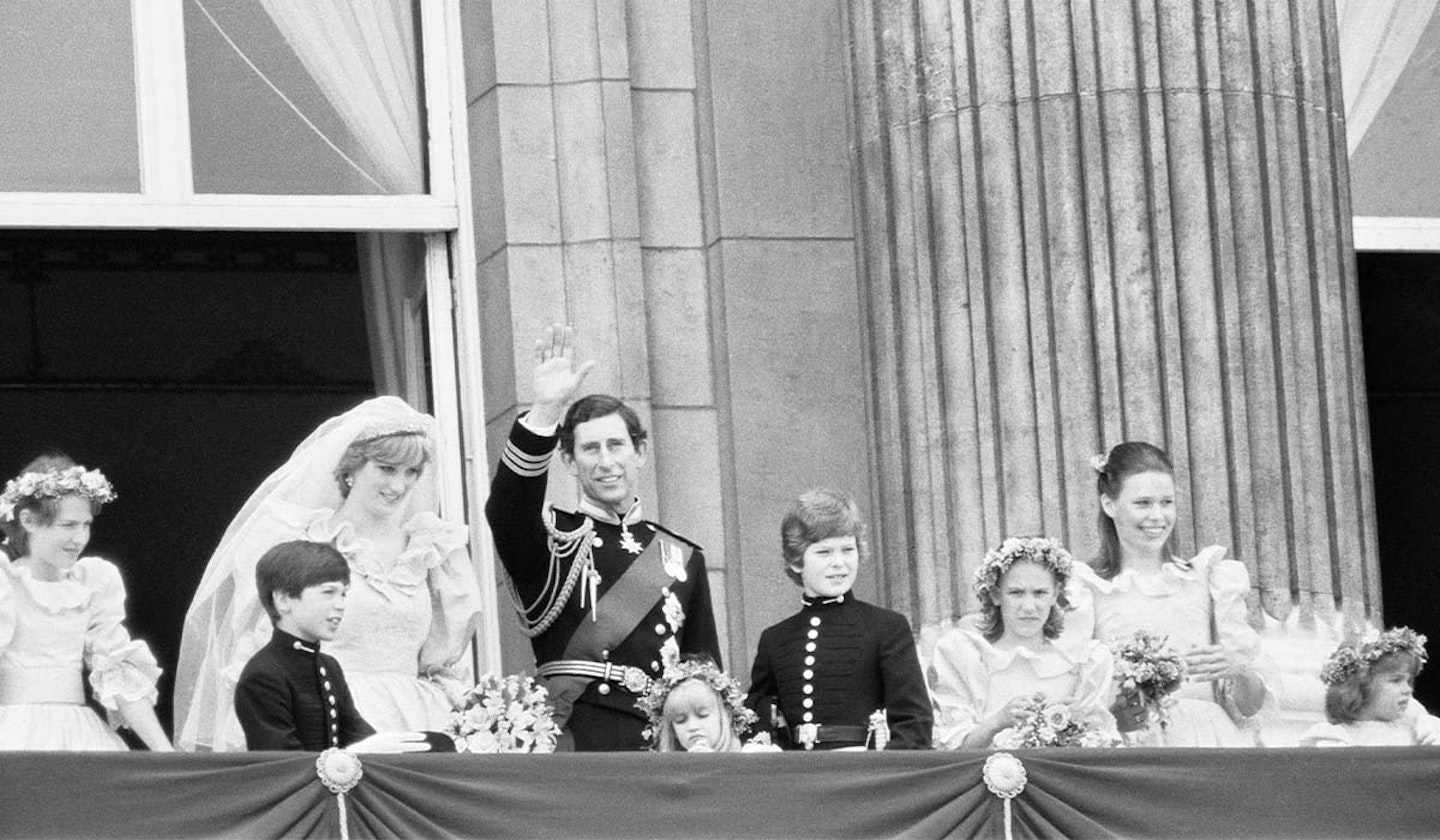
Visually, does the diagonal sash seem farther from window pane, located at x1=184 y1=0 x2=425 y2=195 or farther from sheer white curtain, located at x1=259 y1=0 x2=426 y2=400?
window pane, located at x1=184 y1=0 x2=425 y2=195

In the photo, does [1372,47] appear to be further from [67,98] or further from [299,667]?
[299,667]

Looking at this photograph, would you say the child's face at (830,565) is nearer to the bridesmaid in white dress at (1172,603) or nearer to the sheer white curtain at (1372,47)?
the bridesmaid in white dress at (1172,603)

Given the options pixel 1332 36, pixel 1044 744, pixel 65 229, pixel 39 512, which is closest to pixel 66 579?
pixel 39 512

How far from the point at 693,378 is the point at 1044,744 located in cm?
283

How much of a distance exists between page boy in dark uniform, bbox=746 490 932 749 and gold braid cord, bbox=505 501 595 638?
0.60m

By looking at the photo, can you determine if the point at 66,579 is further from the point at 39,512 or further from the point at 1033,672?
the point at 1033,672

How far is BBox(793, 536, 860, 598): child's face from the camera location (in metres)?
11.1

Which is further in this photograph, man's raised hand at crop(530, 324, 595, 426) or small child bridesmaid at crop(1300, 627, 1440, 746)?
small child bridesmaid at crop(1300, 627, 1440, 746)

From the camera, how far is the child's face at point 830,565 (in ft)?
36.3

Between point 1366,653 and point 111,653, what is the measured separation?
386cm

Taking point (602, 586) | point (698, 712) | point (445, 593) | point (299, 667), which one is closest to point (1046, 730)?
point (698, 712)

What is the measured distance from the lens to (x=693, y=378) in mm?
13016

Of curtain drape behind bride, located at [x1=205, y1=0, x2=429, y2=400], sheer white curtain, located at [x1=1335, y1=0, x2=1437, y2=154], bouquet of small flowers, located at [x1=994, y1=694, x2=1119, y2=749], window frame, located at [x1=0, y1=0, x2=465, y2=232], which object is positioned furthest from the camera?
sheer white curtain, located at [x1=1335, y1=0, x2=1437, y2=154]

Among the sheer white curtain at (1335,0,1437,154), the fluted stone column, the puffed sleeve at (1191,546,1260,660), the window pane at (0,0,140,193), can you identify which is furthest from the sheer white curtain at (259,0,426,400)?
the sheer white curtain at (1335,0,1437,154)
